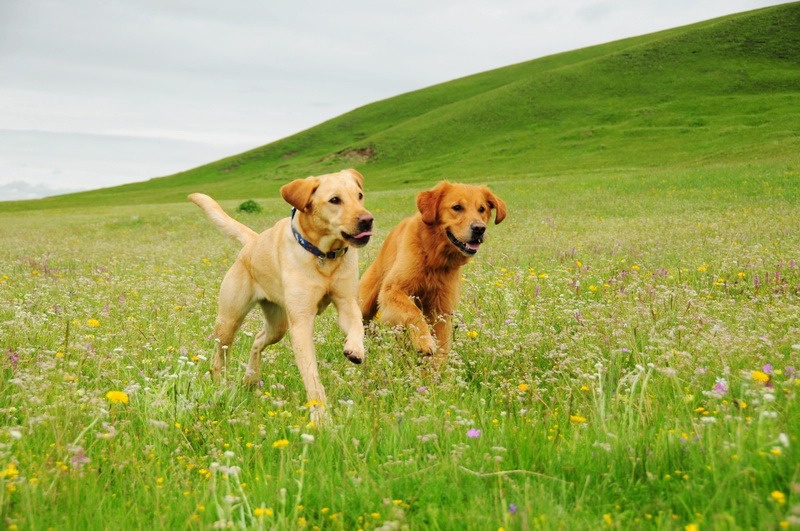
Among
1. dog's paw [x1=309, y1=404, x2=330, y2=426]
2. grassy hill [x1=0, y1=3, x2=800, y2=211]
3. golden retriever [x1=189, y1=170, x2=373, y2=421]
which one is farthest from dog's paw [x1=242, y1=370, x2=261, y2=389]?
grassy hill [x1=0, y1=3, x2=800, y2=211]

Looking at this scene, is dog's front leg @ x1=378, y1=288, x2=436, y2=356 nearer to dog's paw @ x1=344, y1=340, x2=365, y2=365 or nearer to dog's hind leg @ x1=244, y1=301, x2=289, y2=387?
dog's paw @ x1=344, y1=340, x2=365, y2=365

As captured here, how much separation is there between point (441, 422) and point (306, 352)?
135 centimetres

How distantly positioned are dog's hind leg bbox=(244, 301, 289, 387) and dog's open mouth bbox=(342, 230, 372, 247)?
3.61ft

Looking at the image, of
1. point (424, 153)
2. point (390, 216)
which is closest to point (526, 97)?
point (424, 153)

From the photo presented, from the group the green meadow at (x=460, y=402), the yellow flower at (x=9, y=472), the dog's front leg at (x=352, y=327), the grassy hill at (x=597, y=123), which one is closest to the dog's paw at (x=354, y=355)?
the dog's front leg at (x=352, y=327)

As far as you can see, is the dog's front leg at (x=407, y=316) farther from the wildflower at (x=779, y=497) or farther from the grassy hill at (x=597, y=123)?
the grassy hill at (x=597, y=123)

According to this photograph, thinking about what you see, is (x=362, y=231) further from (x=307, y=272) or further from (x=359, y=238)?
(x=307, y=272)

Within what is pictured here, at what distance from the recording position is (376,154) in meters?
71.3

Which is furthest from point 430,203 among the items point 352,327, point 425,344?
point 352,327

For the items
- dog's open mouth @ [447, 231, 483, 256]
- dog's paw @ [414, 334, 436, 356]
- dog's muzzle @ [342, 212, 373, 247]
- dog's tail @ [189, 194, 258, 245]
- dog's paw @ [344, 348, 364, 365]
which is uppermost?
dog's tail @ [189, 194, 258, 245]

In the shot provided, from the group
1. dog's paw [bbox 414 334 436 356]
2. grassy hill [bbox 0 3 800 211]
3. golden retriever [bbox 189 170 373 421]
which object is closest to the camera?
golden retriever [bbox 189 170 373 421]

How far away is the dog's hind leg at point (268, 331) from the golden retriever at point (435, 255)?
1010 millimetres

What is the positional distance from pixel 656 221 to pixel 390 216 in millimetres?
10389

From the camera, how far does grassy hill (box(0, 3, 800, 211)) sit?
44.6 metres
